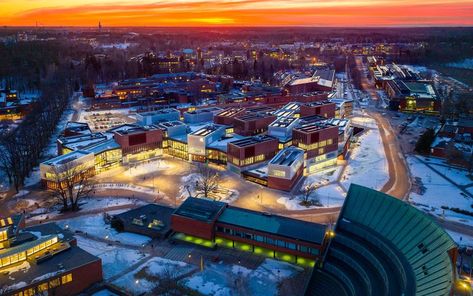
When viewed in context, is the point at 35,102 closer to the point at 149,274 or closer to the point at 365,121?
the point at 365,121

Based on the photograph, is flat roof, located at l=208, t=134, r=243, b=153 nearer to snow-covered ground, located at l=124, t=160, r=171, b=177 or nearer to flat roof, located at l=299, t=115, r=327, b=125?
snow-covered ground, located at l=124, t=160, r=171, b=177

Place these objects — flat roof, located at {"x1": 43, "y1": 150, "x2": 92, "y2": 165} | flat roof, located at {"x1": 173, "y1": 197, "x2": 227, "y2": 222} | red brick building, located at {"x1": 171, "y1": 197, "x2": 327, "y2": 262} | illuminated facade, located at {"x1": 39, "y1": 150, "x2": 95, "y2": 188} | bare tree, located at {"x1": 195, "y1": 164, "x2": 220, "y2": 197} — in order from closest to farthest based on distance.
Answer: red brick building, located at {"x1": 171, "y1": 197, "x2": 327, "y2": 262}
flat roof, located at {"x1": 173, "y1": 197, "x2": 227, "y2": 222}
bare tree, located at {"x1": 195, "y1": 164, "x2": 220, "y2": 197}
illuminated facade, located at {"x1": 39, "y1": 150, "x2": 95, "y2": 188}
flat roof, located at {"x1": 43, "y1": 150, "x2": 92, "y2": 165}

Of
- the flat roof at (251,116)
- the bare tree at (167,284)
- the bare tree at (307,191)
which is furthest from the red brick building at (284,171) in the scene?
the bare tree at (167,284)

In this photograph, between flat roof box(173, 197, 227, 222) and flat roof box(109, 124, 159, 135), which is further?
flat roof box(109, 124, 159, 135)

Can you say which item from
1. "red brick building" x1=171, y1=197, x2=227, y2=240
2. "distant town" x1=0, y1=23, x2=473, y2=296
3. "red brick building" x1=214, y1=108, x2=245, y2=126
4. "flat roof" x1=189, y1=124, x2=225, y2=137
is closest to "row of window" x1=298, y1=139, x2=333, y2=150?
"distant town" x1=0, y1=23, x2=473, y2=296

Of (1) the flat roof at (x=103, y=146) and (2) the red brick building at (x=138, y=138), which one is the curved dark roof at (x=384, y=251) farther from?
(1) the flat roof at (x=103, y=146)

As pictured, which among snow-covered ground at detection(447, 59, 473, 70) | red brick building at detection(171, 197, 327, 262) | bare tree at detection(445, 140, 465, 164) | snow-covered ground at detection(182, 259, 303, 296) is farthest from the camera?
snow-covered ground at detection(447, 59, 473, 70)

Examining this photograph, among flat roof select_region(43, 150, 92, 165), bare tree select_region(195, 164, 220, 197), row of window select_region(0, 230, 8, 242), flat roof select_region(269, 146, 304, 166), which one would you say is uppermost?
flat roof select_region(269, 146, 304, 166)

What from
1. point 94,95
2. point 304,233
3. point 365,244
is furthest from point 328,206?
point 94,95
